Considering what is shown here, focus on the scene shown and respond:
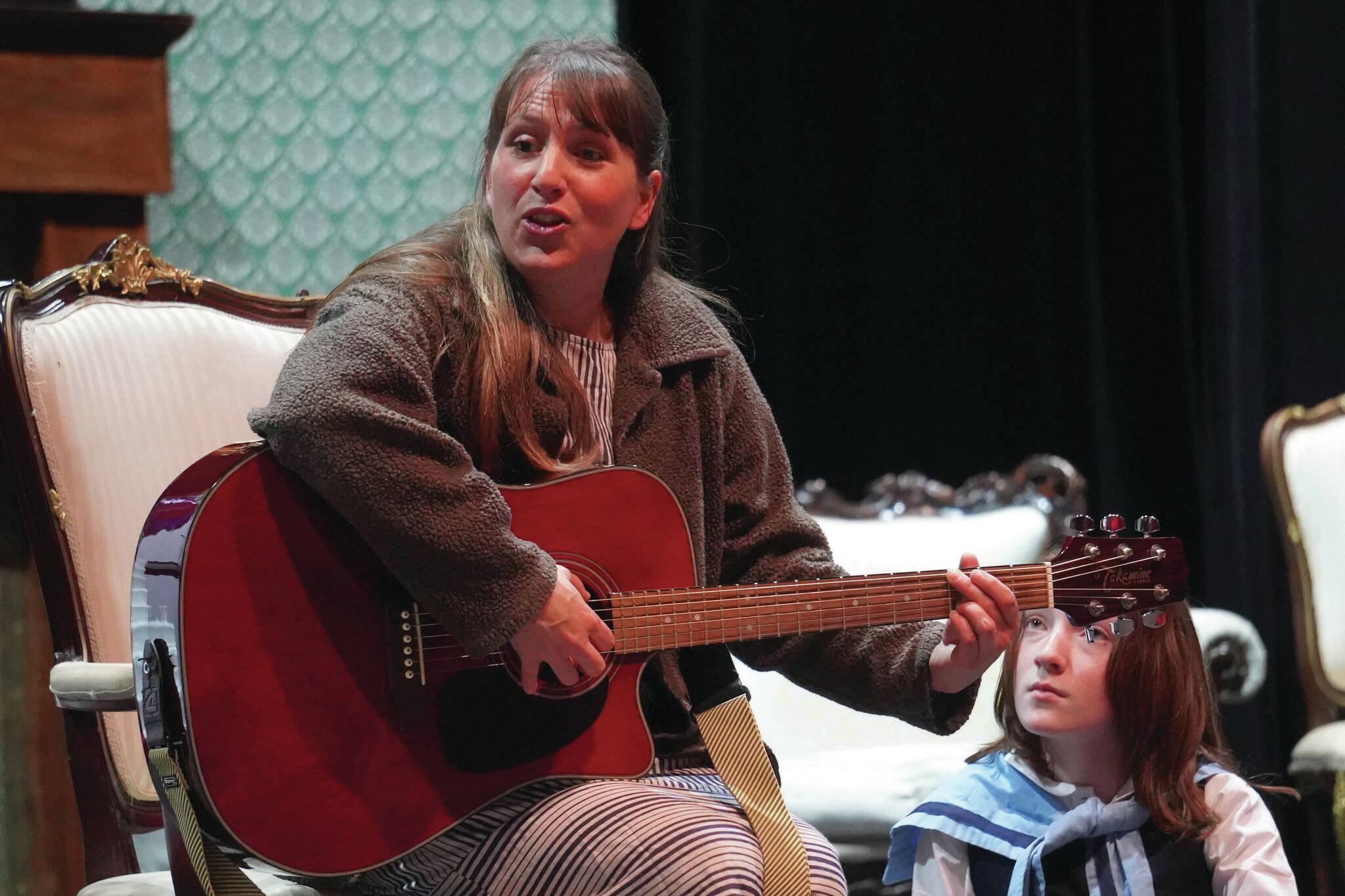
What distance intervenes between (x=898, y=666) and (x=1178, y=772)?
49cm

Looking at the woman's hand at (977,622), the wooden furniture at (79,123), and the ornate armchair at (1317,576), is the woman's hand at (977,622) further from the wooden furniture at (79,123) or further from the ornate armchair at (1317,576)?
the wooden furniture at (79,123)

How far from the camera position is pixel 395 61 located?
2980 millimetres

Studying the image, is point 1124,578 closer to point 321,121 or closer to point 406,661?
point 406,661

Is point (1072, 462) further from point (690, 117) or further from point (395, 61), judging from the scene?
point (395, 61)

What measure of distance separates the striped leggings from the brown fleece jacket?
166mm

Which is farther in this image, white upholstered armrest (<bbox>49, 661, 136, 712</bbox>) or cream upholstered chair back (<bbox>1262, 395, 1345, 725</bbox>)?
cream upholstered chair back (<bbox>1262, 395, 1345, 725</bbox>)

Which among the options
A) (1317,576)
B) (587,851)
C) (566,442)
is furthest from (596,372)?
(1317,576)

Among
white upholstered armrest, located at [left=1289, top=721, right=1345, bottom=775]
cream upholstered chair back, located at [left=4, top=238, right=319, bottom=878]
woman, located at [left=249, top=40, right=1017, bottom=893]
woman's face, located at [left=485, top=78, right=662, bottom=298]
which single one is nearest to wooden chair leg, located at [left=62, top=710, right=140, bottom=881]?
cream upholstered chair back, located at [left=4, top=238, right=319, bottom=878]

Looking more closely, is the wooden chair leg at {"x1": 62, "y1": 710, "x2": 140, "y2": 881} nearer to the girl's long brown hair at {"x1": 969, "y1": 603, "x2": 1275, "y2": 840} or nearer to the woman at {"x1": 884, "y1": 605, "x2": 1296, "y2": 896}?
the woman at {"x1": 884, "y1": 605, "x2": 1296, "y2": 896}

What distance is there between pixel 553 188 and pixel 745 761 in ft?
2.09

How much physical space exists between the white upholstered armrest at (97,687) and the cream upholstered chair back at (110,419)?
0.08 metres

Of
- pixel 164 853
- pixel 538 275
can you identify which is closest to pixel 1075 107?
pixel 538 275

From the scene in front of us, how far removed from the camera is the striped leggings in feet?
4.05

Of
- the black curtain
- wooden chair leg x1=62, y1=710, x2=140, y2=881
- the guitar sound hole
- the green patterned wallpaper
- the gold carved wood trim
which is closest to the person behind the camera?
the guitar sound hole
